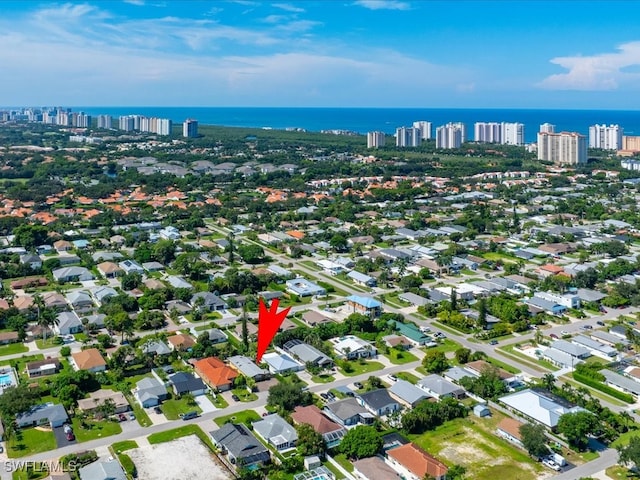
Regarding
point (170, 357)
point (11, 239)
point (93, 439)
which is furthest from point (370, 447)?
point (11, 239)

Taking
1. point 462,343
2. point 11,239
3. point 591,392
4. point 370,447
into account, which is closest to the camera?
point 370,447

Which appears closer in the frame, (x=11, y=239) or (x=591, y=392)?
(x=591, y=392)

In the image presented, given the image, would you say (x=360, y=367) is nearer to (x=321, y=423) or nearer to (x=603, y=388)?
(x=321, y=423)

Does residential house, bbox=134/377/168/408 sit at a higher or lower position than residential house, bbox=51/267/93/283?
lower

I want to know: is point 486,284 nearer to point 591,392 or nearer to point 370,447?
point 591,392

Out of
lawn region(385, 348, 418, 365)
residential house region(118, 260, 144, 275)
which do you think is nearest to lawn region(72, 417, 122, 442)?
lawn region(385, 348, 418, 365)

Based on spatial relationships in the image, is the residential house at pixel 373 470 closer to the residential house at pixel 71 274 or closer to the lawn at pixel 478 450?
the lawn at pixel 478 450

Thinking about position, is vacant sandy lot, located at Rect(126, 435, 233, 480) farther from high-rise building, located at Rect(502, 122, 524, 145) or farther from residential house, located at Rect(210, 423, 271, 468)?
high-rise building, located at Rect(502, 122, 524, 145)

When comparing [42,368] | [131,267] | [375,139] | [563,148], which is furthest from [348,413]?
[375,139]
